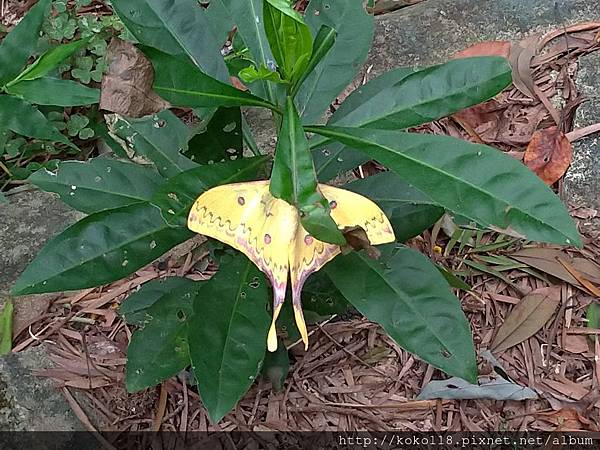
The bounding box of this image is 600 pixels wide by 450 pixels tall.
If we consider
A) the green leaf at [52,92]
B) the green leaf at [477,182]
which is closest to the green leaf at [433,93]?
the green leaf at [477,182]

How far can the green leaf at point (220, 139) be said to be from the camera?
1271 millimetres

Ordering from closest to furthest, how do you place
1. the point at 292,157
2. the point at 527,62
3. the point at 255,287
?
the point at 292,157 < the point at 255,287 < the point at 527,62

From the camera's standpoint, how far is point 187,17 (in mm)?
1284

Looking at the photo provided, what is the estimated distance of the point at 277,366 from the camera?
5.40 feet

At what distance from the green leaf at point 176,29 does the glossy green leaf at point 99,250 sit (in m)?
0.30

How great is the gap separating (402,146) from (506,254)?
3.12 feet

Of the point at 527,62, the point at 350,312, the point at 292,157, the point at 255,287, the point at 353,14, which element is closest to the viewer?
the point at 292,157

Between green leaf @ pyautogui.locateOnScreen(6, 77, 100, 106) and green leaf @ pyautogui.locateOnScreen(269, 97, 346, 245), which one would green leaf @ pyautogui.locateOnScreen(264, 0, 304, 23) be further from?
green leaf @ pyautogui.locateOnScreen(6, 77, 100, 106)

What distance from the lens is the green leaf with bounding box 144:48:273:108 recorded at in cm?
105

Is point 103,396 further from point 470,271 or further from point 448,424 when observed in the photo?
point 470,271

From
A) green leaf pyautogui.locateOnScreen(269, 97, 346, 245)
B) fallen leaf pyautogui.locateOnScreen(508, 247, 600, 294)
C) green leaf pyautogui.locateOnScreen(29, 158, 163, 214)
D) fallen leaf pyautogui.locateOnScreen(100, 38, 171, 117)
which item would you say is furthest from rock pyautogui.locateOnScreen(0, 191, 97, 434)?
fallen leaf pyautogui.locateOnScreen(508, 247, 600, 294)

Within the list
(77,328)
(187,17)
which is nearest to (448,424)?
(77,328)

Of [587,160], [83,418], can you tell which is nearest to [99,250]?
[83,418]

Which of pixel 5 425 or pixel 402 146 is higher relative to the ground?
pixel 402 146
